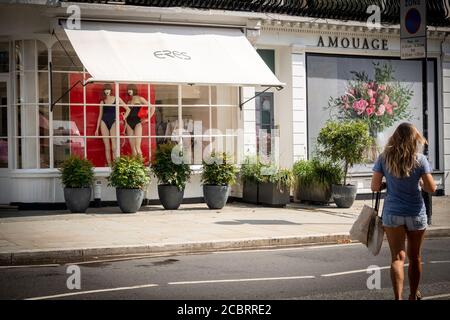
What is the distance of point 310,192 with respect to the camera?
19.2 metres

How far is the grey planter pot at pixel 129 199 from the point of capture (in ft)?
54.9

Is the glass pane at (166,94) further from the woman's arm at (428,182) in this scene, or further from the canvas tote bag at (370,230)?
the woman's arm at (428,182)

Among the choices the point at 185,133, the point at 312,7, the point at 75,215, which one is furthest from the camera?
the point at 312,7

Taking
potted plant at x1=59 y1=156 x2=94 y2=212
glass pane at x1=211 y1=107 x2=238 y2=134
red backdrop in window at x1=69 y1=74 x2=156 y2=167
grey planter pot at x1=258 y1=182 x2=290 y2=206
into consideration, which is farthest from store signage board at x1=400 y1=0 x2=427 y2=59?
potted plant at x1=59 y1=156 x2=94 y2=212

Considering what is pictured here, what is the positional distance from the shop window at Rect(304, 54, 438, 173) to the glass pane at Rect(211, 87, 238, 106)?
209 cm

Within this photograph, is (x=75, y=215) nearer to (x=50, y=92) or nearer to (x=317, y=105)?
(x=50, y=92)

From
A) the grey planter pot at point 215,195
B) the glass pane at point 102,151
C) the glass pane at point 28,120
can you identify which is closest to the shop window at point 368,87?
the grey planter pot at point 215,195

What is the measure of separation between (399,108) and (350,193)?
15.3ft

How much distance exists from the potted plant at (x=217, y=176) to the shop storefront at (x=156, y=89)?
4.19 ft

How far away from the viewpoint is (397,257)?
755 cm

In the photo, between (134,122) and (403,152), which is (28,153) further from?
(403,152)

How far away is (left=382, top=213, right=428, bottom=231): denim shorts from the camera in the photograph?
24.8 ft

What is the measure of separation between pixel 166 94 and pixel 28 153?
3.50m
